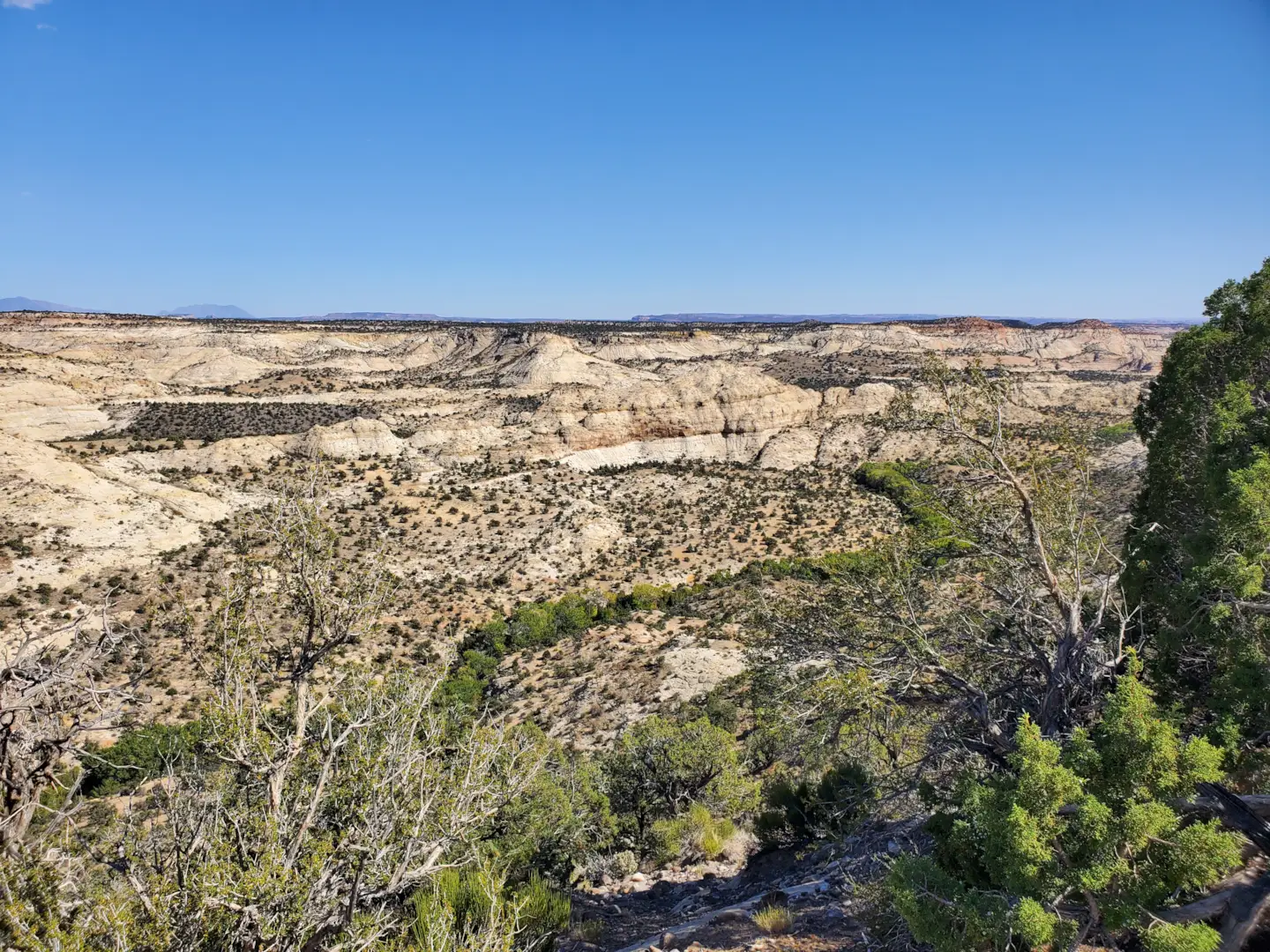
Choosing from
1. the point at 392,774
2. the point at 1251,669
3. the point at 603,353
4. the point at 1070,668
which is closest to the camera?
the point at 392,774

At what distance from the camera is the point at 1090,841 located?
15.6 ft

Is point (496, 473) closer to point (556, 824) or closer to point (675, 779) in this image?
point (675, 779)

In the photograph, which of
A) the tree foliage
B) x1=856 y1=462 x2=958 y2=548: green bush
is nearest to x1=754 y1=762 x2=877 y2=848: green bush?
x1=856 y1=462 x2=958 y2=548: green bush

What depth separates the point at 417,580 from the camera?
107ft

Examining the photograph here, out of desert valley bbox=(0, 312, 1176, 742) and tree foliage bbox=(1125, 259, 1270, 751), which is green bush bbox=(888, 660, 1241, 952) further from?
desert valley bbox=(0, 312, 1176, 742)

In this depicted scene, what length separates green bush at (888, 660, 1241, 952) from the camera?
15.2 feet

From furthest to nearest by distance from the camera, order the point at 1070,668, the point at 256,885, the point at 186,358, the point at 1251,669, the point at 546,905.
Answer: the point at 186,358, the point at 546,905, the point at 1070,668, the point at 1251,669, the point at 256,885

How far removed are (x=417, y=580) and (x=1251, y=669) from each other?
1210 inches

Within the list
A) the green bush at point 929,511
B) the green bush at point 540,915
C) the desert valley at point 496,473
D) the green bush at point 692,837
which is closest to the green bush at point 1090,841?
the green bush at point 929,511

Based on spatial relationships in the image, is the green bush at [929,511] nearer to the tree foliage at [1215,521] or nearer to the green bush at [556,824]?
the tree foliage at [1215,521]

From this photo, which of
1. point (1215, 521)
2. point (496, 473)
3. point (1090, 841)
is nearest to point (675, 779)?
point (1215, 521)

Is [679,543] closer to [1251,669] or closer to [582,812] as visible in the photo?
[582,812]

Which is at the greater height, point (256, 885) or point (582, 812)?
point (256, 885)

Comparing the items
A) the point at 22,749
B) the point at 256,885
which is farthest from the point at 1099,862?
the point at 22,749
